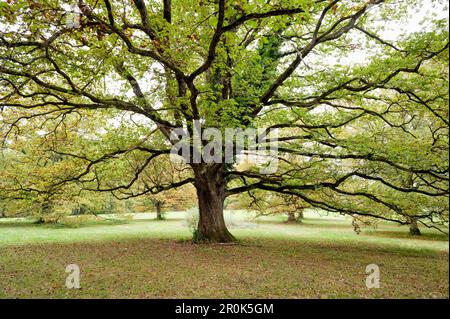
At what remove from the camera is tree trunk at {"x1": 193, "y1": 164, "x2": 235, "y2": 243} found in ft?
43.9

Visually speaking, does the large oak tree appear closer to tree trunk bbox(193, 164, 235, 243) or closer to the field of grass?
tree trunk bbox(193, 164, 235, 243)

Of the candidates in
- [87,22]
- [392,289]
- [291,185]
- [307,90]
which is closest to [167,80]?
[87,22]

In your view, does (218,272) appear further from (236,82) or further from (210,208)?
(236,82)

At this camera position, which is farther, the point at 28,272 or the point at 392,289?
the point at 28,272

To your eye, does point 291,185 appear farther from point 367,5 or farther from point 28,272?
point 28,272

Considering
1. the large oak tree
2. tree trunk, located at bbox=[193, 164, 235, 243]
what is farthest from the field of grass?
the large oak tree

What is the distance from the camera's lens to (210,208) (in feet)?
44.3

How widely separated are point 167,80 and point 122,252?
6.82 metres

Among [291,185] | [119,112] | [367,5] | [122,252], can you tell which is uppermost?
[367,5]

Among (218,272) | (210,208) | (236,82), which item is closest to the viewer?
(218,272)

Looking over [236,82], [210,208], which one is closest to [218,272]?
[210,208]

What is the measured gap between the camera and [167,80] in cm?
1085
